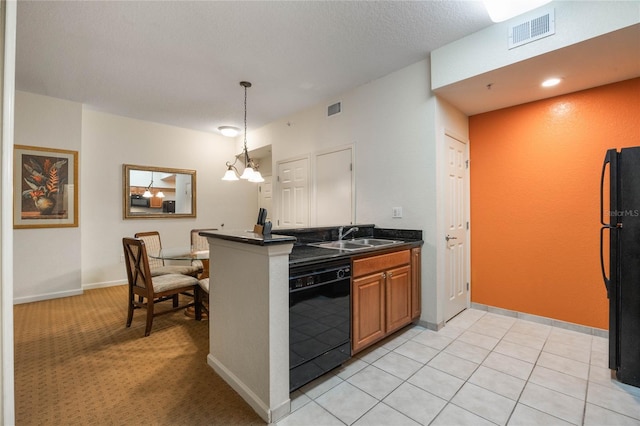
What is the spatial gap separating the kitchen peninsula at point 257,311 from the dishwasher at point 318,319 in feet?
0.07

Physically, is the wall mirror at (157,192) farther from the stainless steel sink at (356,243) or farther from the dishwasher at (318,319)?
the dishwasher at (318,319)

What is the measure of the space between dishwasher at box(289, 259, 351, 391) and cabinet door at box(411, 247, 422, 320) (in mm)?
1013

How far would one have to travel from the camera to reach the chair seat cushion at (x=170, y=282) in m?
2.88

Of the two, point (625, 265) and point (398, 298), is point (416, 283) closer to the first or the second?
point (398, 298)

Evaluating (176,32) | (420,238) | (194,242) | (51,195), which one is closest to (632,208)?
(420,238)

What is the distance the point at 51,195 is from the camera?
3986 mm

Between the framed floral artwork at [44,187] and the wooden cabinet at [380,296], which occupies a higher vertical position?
the framed floral artwork at [44,187]

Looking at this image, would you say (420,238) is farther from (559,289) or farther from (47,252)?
(47,252)

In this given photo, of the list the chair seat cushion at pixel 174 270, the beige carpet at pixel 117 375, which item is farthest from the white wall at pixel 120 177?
the chair seat cushion at pixel 174 270

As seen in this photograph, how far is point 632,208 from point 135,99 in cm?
548

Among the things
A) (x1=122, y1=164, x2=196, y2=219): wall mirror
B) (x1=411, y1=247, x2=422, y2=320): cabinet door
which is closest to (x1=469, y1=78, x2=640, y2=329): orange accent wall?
(x1=411, y1=247, x2=422, y2=320): cabinet door

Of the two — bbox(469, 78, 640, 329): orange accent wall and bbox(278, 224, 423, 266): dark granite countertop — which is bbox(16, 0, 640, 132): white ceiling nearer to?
bbox(469, 78, 640, 329): orange accent wall

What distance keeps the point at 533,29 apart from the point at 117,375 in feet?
13.7

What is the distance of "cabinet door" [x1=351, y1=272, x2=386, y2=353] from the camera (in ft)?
7.25
